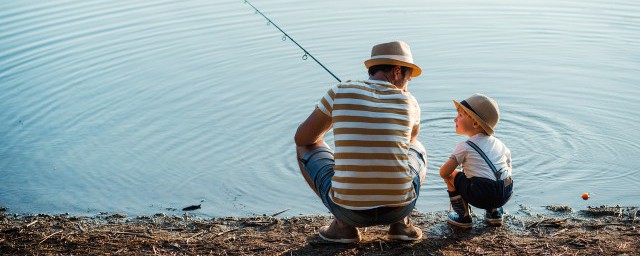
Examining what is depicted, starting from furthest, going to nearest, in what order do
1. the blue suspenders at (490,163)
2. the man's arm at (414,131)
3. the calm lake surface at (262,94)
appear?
the calm lake surface at (262,94), the blue suspenders at (490,163), the man's arm at (414,131)

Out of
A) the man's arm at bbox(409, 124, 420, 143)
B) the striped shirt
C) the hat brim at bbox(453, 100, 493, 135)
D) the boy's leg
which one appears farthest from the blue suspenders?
the striped shirt

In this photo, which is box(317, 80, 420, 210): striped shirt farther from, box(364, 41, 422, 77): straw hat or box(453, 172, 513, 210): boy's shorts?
box(453, 172, 513, 210): boy's shorts

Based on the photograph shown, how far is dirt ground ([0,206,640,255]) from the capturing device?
164 inches

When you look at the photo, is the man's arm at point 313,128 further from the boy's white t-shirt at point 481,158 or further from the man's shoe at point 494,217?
the man's shoe at point 494,217

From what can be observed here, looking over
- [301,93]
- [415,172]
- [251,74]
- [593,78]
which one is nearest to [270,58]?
[251,74]

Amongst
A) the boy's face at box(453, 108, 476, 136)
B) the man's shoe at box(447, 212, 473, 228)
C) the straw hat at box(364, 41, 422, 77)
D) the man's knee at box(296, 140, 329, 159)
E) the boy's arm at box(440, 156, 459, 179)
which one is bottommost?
the man's shoe at box(447, 212, 473, 228)

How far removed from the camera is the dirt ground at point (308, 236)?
417 centimetres

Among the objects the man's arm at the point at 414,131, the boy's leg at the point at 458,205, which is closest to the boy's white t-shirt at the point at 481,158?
the boy's leg at the point at 458,205

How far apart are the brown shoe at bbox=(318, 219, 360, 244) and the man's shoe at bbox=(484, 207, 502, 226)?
0.82 meters

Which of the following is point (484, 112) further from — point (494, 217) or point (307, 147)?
point (307, 147)

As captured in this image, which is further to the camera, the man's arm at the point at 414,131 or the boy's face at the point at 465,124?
the boy's face at the point at 465,124

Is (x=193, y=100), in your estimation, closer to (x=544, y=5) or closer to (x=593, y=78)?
(x=593, y=78)

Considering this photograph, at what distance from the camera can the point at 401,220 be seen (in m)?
4.20

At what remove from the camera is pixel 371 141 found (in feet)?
12.5
